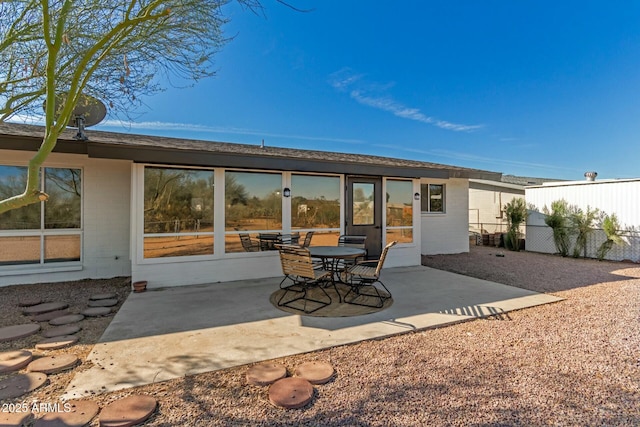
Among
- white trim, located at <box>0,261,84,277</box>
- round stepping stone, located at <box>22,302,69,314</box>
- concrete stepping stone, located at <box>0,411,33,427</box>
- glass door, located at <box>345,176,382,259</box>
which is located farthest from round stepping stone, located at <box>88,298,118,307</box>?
glass door, located at <box>345,176,382,259</box>

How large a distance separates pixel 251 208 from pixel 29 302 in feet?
12.7

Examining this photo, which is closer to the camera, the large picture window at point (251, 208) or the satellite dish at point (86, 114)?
the satellite dish at point (86, 114)

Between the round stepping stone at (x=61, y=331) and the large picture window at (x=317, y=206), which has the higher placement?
the large picture window at (x=317, y=206)

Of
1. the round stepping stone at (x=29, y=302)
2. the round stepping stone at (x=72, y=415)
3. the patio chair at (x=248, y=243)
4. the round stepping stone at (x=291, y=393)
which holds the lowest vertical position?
the round stepping stone at (x=291, y=393)

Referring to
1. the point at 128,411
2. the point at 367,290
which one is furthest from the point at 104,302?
the point at 367,290

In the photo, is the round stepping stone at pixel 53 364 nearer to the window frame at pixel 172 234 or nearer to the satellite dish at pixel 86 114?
the window frame at pixel 172 234

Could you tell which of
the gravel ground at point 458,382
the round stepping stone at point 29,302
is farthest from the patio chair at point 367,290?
the round stepping stone at point 29,302

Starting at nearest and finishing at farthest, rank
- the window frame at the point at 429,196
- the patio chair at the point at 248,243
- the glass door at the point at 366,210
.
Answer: the patio chair at the point at 248,243 → the glass door at the point at 366,210 → the window frame at the point at 429,196

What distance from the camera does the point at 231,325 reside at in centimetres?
390

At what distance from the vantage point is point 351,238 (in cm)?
672

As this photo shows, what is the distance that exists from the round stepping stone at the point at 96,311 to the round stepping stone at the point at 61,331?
16.6 inches

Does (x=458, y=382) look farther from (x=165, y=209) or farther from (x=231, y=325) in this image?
(x=165, y=209)

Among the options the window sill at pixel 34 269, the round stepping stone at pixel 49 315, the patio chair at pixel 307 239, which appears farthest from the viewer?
the patio chair at pixel 307 239

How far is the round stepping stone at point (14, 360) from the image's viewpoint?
275 cm
